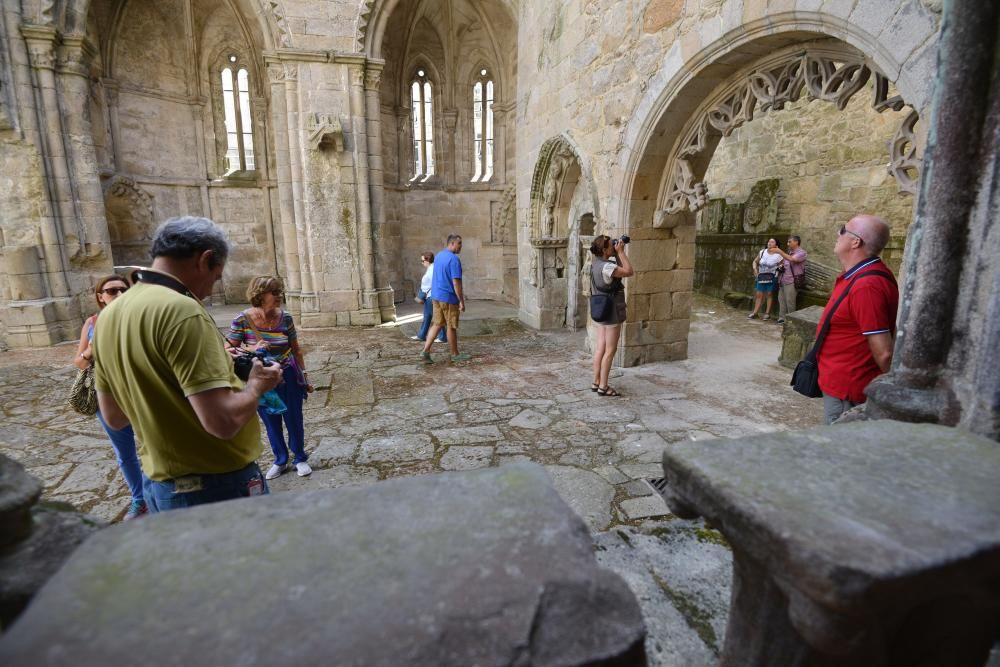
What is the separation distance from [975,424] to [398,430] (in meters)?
3.60

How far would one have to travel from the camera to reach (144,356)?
59.5 inches

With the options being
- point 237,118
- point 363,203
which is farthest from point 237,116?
point 363,203

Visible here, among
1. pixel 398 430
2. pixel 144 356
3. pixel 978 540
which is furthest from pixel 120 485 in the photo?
pixel 978 540

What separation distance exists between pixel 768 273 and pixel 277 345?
830 cm

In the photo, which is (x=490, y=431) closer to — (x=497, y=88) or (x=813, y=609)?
(x=813, y=609)

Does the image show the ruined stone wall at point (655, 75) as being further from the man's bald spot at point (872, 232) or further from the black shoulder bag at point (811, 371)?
the black shoulder bag at point (811, 371)

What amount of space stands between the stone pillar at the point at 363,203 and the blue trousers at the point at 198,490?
7.49 m

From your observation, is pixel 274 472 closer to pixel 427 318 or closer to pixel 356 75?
pixel 427 318

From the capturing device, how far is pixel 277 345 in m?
3.10

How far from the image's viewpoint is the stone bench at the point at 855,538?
2.69 ft

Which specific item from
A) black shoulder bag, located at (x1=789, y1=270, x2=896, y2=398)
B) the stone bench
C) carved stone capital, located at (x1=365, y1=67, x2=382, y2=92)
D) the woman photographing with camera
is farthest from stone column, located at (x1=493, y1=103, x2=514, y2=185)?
the stone bench

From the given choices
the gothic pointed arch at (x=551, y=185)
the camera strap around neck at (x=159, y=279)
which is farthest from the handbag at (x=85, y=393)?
the gothic pointed arch at (x=551, y=185)

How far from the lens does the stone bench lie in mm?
820

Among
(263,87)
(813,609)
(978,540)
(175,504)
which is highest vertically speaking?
(263,87)
